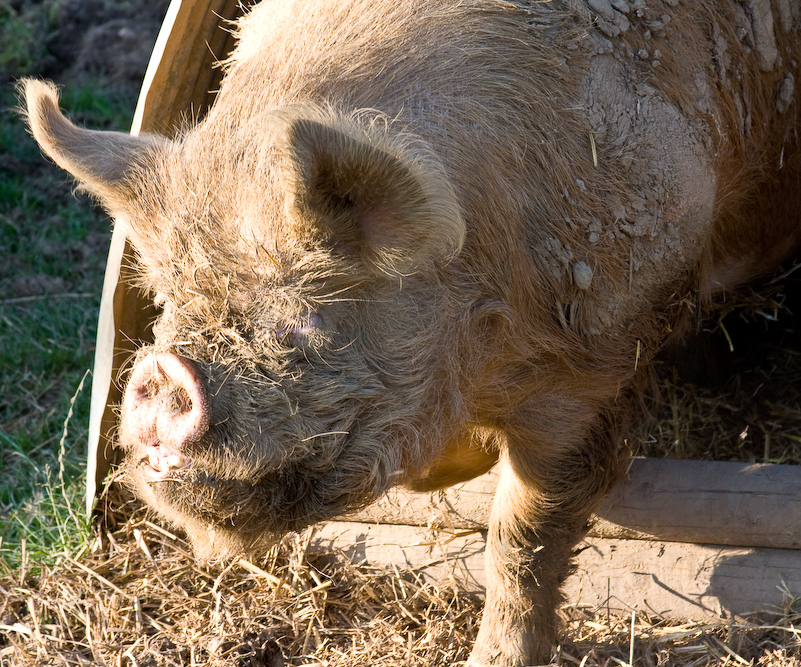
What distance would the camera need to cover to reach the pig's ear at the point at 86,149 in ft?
7.38

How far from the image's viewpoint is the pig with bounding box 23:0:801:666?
2016 mm

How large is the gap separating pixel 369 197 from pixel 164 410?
66 cm

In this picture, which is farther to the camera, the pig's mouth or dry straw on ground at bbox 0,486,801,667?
dry straw on ground at bbox 0,486,801,667

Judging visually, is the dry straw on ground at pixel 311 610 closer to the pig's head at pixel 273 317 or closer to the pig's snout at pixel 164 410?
the pig's head at pixel 273 317

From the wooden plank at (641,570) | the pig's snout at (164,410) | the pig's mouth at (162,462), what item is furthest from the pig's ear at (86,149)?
the wooden plank at (641,570)

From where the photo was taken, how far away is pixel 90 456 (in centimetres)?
338

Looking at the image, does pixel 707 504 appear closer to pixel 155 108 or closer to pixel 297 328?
pixel 297 328

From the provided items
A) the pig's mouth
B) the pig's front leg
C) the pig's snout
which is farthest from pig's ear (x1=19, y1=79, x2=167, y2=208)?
the pig's front leg

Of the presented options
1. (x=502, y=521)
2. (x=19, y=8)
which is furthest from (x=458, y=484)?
(x=19, y=8)

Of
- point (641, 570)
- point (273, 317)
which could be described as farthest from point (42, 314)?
point (641, 570)

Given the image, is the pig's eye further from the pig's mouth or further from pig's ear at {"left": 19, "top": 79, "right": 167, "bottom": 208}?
pig's ear at {"left": 19, "top": 79, "right": 167, "bottom": 208}

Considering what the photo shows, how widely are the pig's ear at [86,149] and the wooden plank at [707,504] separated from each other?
1.40 meters

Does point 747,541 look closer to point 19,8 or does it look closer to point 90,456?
point 90,456

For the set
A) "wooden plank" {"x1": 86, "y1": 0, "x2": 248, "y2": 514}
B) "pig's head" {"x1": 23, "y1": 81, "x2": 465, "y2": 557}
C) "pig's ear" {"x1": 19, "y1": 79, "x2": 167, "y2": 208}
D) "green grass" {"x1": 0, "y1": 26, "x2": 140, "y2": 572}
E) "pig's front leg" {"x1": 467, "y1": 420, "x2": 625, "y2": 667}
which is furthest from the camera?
"green grass" {"x1": 0, "y1": 26, "x2": 140, "y2": 572}
